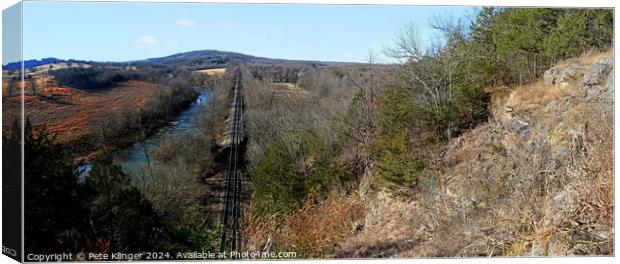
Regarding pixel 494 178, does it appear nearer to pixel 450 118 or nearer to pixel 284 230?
pixel 450 118

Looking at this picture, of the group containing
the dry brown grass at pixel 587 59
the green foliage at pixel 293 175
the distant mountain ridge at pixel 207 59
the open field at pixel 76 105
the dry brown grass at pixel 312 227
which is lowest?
the dry brown grass at pixel 312 227

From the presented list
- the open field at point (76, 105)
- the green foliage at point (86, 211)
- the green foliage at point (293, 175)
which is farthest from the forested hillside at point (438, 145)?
the open field at point (76, 105)

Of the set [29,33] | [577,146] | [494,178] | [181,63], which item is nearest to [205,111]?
[181,63]

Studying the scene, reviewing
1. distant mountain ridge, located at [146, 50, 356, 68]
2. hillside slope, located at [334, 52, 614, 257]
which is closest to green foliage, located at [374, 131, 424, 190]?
hillside slope, located at [334, 52, 614, 257]

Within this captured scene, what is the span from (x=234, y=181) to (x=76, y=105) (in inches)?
84.8

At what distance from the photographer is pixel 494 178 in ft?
33.6

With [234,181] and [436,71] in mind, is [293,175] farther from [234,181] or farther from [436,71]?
[436,71]

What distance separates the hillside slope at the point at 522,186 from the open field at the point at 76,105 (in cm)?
326

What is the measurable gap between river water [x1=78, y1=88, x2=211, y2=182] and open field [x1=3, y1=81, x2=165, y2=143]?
1.48 ft

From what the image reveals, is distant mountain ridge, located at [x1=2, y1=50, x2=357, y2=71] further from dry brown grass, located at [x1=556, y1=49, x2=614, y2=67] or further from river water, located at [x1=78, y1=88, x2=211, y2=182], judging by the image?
dry brown grass, located at [x1=556, y1=49, x2=614, y2=67]

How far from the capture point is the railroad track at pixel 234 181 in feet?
32.4

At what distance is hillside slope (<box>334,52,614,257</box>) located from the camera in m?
9.54

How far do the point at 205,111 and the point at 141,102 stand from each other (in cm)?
87

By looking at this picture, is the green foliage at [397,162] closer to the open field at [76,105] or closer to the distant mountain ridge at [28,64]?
the open field at [76,105]
